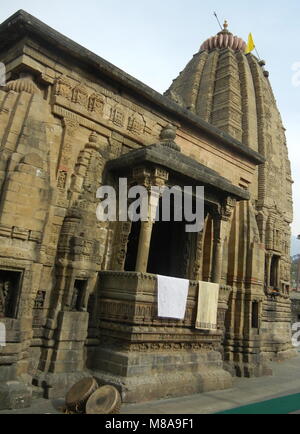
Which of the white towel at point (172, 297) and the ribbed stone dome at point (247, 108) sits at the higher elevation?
the ribbed stone dome at point (247, 108)

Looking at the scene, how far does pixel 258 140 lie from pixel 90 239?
1536 cm

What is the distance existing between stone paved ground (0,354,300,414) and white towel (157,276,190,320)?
185 centimetres

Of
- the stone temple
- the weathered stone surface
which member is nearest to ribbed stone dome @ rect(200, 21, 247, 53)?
the stone temple

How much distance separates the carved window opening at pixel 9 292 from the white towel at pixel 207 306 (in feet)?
15.0

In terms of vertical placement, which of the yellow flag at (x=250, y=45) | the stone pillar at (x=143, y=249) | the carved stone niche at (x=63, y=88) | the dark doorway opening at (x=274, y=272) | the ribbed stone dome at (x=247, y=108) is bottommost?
the stone pillar at (x=143, y=249)

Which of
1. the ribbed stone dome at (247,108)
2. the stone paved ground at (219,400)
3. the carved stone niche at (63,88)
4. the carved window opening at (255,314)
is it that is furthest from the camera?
the ribbed stone dome at (247,108)

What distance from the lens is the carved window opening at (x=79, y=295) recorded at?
8.43 metres

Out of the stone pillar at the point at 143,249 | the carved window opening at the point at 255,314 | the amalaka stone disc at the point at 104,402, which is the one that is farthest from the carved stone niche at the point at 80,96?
the carved window opening at the point at 255,314

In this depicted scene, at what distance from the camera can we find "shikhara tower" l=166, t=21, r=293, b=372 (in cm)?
1744

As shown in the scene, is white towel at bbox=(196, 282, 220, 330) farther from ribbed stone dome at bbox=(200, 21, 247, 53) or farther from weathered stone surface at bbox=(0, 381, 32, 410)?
ribbed stone dome at bbox=(200, 21, 247, 53)

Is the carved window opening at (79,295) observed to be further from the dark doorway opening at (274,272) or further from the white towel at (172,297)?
the dark doorway opening at (274,272)

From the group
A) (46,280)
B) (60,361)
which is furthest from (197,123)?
(60,361)
